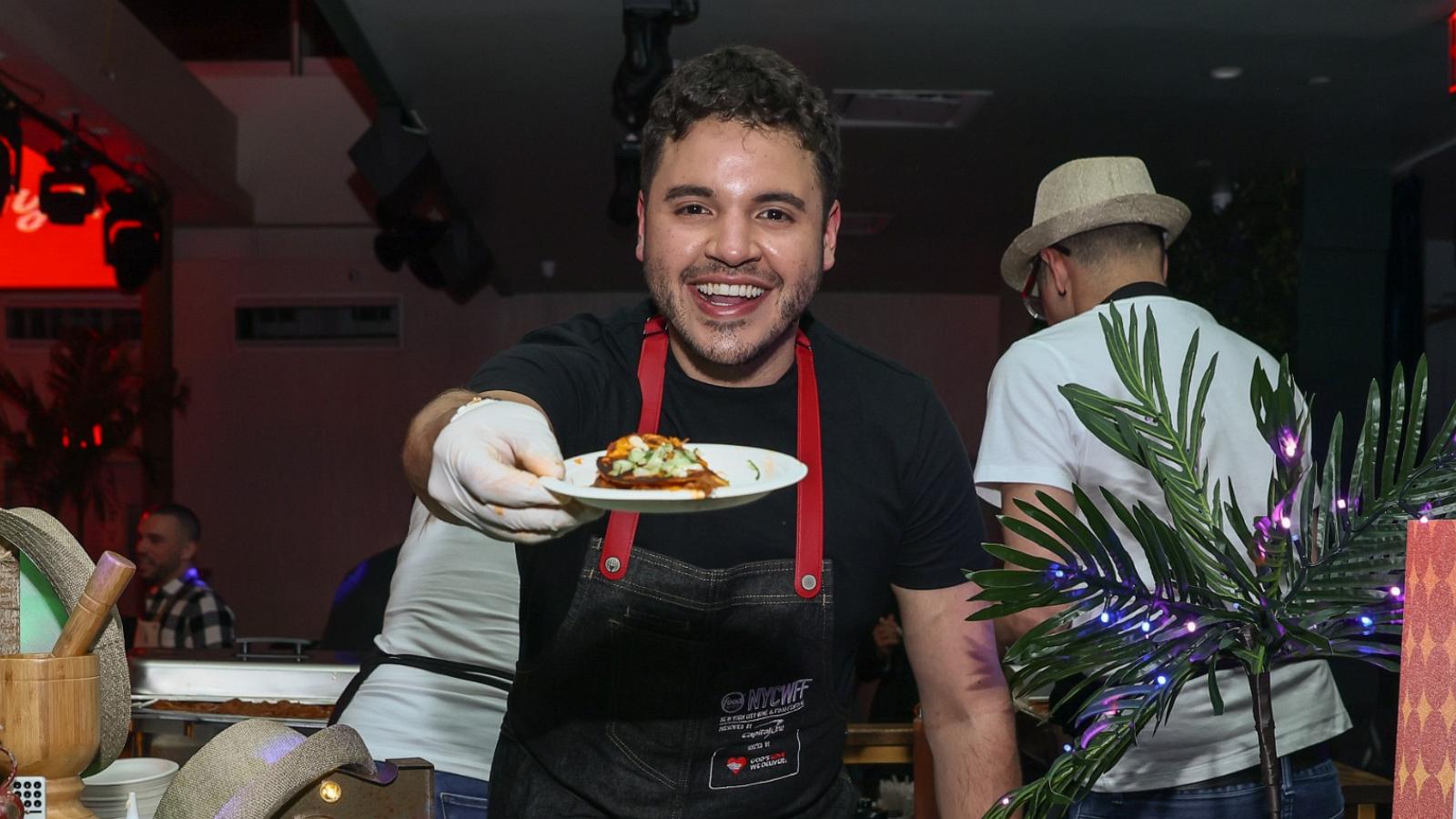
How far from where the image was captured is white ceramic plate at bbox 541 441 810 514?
3.27 ft

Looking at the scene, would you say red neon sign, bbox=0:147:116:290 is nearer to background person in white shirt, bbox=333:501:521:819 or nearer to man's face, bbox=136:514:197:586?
man's face, bbox=136:514:197:586

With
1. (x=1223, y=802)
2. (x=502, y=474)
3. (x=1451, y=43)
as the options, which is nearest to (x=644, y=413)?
(x=502, y=474)

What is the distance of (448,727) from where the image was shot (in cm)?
214

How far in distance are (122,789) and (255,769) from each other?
1.77 feet

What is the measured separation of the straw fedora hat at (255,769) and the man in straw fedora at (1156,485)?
1011mm

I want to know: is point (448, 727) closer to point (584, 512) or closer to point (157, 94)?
point (584, 512)

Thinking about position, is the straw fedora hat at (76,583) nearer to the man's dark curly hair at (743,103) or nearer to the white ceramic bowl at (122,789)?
the white ceramic bowl at (122,789)

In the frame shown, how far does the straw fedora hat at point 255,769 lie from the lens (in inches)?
40.3

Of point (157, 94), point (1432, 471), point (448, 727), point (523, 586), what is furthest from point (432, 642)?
point (157, 94)

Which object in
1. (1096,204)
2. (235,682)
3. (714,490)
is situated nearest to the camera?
(714,490)

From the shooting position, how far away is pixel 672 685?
1526mm

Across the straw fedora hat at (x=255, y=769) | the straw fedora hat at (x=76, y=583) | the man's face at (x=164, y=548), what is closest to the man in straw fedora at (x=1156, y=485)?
the straw fedora hat at (x=255, y=769)

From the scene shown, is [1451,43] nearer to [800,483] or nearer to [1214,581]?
[800,483]

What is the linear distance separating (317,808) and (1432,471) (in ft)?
3.16
